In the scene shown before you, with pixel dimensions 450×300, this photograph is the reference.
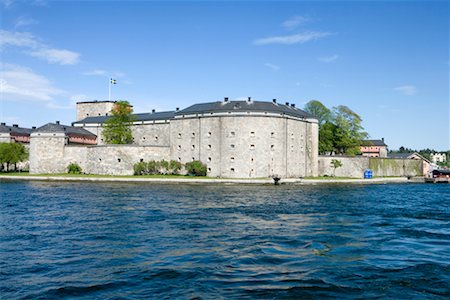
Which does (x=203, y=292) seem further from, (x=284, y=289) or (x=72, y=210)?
(x=72, y=210)

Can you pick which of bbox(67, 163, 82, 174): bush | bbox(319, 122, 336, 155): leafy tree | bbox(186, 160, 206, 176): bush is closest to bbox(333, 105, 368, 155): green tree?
bbox(319, 122, 336, 155): leafy tree

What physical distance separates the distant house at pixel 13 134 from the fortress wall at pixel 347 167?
1676 inches

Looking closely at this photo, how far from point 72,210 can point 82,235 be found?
21.5ft

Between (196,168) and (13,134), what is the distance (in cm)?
3295

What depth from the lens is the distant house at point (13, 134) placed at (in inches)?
2435

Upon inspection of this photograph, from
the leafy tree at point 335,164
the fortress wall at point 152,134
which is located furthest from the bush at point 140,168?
the leafy tree at point 335,164

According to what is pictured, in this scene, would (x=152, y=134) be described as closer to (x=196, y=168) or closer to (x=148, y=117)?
(x=148, y=117)

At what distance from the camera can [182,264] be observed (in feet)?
35.3

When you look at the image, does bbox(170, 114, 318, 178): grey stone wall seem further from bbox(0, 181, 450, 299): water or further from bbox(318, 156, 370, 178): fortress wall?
bbox(0, 181, 450, 299): water

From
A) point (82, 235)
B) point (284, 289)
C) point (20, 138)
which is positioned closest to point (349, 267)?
point (284, 289)

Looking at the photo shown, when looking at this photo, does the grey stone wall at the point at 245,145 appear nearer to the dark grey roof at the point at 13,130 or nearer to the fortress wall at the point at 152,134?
the fortress wall at the point at 152,134

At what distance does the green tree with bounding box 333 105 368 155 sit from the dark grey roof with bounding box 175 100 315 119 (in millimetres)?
8497

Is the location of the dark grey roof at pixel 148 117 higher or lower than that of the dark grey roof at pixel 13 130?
higher

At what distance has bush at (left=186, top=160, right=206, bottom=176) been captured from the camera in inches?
1855
